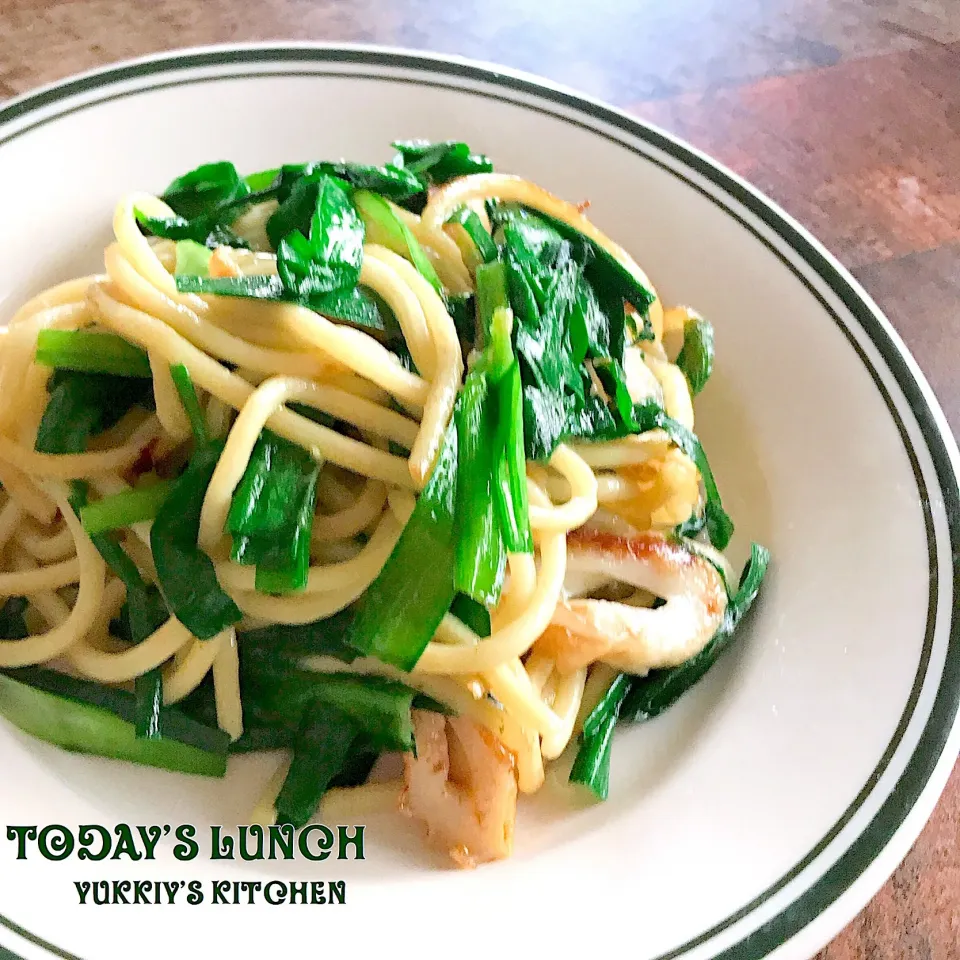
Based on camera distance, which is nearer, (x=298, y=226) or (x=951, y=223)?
(x=298, y=226)

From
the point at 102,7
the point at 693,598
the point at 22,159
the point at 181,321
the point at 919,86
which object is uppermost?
the point at 919,86

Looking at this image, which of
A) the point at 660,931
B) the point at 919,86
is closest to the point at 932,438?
the point at 660,931

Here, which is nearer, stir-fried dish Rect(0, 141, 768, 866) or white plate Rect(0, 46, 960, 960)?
white plate Rect(0, 46, 960, 960)

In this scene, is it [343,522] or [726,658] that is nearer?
[343,522]

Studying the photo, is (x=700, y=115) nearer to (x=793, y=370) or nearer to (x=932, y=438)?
(x=793, y=370)
